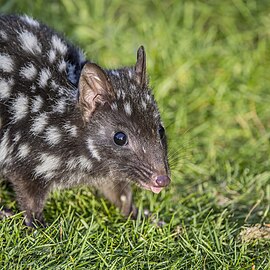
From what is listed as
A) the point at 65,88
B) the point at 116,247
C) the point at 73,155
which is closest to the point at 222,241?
the point at 116,247

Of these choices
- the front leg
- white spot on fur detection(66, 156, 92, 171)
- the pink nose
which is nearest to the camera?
the pink nose

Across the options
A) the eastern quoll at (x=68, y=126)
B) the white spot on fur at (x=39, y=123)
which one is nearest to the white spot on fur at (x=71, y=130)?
the eastern quoll at (x=68, y=126)

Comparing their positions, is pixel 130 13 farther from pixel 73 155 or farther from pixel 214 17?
pixel 73 155

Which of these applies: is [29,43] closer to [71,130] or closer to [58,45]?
[58,45]

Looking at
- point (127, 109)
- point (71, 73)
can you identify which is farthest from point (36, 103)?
point (127, 109)

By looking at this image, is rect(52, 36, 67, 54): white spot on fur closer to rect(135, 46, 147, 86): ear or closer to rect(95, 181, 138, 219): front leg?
rect(135, 46, 147, 86): ear

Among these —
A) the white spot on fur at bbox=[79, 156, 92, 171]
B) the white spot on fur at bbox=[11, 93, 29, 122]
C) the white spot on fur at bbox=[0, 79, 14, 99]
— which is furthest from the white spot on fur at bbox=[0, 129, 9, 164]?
the white spot on fur at bbox=[79, 156, 92, 171]

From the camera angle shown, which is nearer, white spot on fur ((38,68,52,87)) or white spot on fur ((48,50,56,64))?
white spot on fur ((38,68,52,87))

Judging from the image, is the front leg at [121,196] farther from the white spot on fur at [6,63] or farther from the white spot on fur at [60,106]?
the white spot on fur at [6,63]
